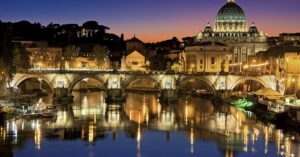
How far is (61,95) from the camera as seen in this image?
53250 mm

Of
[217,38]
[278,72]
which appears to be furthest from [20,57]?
[217,38]

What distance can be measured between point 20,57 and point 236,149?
28.3m

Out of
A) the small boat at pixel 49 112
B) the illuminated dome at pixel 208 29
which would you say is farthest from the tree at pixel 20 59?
the illuminated dome at pixel 208 29

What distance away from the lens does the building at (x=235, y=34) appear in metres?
96.4

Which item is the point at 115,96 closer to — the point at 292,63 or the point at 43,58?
the point at 292,63

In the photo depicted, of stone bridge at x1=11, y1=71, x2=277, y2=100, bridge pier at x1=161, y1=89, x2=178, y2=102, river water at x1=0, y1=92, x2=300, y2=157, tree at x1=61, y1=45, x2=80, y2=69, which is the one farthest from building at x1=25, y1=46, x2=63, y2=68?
river water at x1=0, y1=92, x2=300, y2=157

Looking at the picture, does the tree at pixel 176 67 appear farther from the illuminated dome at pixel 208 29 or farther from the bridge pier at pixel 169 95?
the bridge pier at pixel 169 95

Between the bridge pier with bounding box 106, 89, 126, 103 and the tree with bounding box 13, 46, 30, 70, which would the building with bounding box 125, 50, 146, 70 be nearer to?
the bridge pier with bounding box 106, 89, 126, 103

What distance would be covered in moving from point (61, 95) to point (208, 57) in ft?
99.7

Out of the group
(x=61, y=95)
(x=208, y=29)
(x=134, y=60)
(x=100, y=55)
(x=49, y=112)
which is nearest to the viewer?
(x=49, y=112)

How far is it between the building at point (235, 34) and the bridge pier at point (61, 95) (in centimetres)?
4488

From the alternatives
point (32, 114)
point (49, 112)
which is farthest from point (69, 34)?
point (32, 114)

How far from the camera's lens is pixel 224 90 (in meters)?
55.9

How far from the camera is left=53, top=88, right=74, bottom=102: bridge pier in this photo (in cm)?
5291
